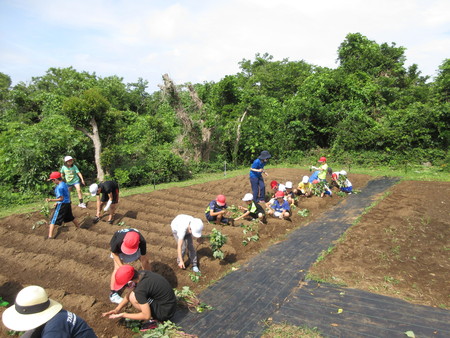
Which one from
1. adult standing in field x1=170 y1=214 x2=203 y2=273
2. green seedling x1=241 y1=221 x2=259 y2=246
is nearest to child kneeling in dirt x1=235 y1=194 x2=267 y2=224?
green seedling x1=241 y1=221 x2=259 y2=246

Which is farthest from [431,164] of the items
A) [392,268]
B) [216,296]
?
[216,296]

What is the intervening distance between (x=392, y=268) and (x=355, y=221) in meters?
2.67

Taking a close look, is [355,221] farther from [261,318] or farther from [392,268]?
[261,318]

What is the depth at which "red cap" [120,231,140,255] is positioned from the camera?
4328mm

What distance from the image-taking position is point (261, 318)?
4176 mm

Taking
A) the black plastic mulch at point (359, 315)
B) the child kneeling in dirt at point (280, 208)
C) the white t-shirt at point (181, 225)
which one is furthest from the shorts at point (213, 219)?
the black plastic mulch at point (359, 315)

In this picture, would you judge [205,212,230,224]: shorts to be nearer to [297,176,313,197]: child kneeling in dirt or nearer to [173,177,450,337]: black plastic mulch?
[173,177,450,337]: black plastic mulch

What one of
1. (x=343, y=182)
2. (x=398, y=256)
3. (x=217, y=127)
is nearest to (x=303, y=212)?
(x=398, y=256)

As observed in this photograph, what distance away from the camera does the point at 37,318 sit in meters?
2.42

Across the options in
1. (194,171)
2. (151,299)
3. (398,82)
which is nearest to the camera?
(151,299)

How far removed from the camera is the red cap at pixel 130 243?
4328 mm

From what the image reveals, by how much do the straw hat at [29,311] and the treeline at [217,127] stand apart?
9572 mm

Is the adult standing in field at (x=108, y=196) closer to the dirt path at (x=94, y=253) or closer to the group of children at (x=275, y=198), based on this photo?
the dirt path at (x=94, y=253)

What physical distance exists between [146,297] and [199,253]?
230 centimetres
